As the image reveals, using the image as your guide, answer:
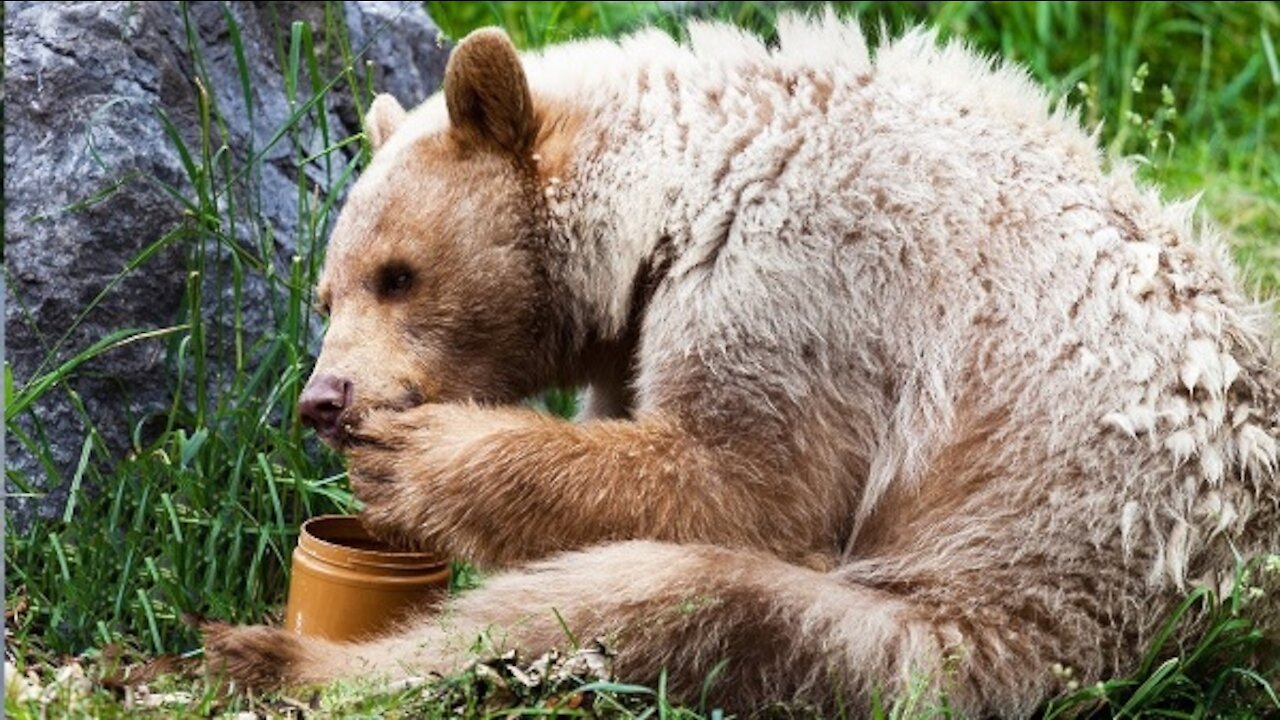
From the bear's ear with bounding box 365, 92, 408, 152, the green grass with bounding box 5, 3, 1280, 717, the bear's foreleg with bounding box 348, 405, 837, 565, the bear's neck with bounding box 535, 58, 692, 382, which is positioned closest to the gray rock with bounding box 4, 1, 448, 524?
the green grass with bounding box 5, 3, 1280, 717

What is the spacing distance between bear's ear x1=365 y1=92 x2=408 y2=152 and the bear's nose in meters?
0.88

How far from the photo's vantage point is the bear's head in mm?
4863

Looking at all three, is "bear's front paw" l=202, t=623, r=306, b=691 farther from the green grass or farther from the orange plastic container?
the orange plastic container

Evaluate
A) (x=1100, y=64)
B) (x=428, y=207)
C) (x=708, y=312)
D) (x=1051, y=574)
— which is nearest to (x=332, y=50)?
(x=428, y=207)

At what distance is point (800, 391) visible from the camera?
4.57 meters

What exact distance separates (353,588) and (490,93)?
4.19 ft

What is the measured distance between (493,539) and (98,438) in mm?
1500

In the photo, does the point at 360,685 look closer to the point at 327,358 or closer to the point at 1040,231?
the point at 327,358

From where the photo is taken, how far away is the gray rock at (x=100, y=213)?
5.78 meters

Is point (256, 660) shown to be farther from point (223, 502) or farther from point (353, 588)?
point (223, 502)

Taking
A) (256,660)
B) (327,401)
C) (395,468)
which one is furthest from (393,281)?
(256,660)

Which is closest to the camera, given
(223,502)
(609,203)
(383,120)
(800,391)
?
(800,391)

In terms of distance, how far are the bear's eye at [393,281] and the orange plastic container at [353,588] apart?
2.11ft

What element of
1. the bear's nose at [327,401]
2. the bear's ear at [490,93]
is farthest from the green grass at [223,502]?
the bear's ear at [490,93]
